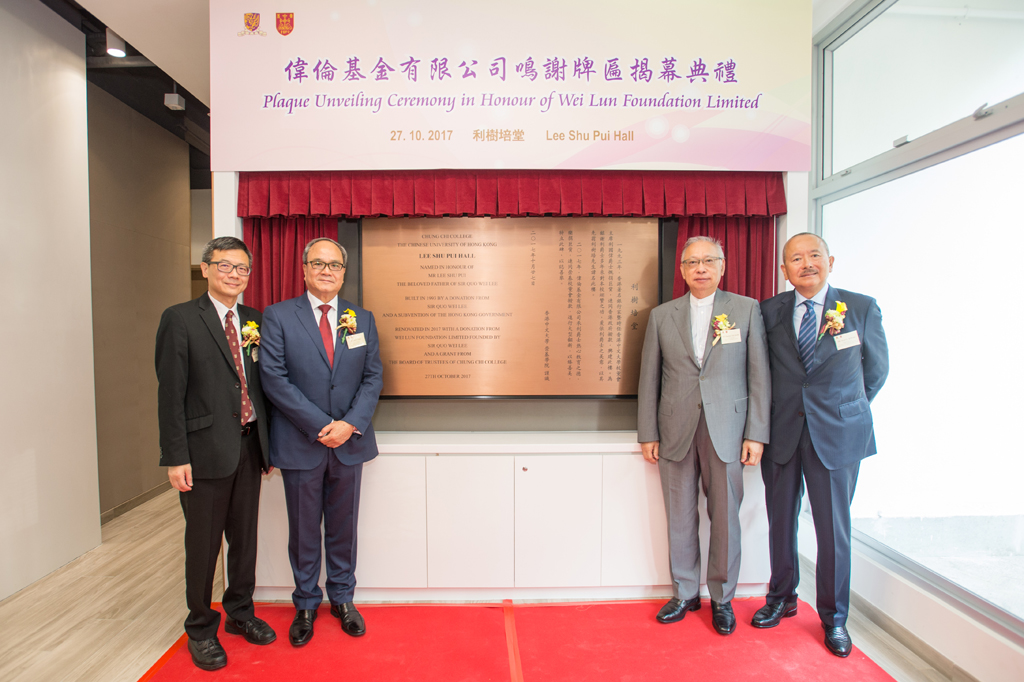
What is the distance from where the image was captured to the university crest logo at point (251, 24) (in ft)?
7.66

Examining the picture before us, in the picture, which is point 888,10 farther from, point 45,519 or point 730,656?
point 45,519

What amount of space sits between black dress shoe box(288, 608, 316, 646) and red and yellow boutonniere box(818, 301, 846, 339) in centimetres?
275

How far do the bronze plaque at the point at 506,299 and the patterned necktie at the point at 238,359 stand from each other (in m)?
0.73

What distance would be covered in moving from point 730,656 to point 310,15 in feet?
12.3

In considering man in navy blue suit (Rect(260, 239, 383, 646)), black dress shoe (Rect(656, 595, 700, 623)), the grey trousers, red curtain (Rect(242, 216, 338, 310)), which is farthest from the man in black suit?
the grey trousers

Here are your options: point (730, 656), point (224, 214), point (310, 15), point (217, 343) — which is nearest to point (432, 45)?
point (310, 15)

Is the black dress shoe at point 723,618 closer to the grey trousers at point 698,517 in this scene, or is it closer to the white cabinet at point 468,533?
the grey trousers at point 698,517

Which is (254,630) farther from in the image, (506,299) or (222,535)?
(506,299)

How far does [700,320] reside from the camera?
2.22m

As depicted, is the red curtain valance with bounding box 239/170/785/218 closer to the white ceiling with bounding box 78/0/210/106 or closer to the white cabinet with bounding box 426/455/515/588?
the white ceiling with bounding box 78/0/210/106

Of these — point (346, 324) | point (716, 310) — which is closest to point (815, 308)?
point (716, 310)

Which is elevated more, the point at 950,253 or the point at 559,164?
the point at 559,164

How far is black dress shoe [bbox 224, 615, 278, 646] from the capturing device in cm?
204

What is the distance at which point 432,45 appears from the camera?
2346 millimetres
